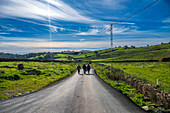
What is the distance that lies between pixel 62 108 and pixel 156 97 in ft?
20.4

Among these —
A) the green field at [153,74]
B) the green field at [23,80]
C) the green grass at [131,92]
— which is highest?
the green grass at [131,92]

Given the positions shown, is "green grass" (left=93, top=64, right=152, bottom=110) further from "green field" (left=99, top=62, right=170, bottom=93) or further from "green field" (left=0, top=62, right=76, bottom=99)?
"green field" (left=0, top=62, right=76, bottom=99)

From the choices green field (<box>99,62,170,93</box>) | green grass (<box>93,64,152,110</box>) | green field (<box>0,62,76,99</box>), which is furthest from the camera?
green field (<box>99,62,170,93</box>)

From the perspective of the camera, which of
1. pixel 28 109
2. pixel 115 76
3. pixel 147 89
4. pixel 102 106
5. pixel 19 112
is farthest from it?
pixel 115 76

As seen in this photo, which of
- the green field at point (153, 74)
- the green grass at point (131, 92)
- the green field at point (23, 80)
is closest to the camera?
the green grass at point (131, 92)

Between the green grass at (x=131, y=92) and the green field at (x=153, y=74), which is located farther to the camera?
the green field at (x=153, y=74)

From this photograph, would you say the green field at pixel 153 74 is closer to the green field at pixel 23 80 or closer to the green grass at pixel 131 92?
the green grass at pixel 131 92

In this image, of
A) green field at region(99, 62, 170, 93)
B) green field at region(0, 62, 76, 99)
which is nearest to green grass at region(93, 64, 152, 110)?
green field at region(99, 62, 170, 93)

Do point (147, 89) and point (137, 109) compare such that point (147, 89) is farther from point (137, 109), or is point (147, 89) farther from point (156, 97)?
point (137, 109)

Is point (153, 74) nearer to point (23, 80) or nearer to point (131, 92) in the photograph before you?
point (131, 92)

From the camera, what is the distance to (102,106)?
285 inches

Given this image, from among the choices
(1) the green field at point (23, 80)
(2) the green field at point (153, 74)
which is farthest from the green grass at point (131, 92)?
(1) the green field at point (23, 80)

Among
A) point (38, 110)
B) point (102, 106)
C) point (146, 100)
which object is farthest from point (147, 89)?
point (38, 110)

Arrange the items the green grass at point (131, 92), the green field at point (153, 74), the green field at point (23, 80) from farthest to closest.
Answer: the green field at point (153, 74) < the green field at point (23, 80) < the green grass at point (131, 92)
